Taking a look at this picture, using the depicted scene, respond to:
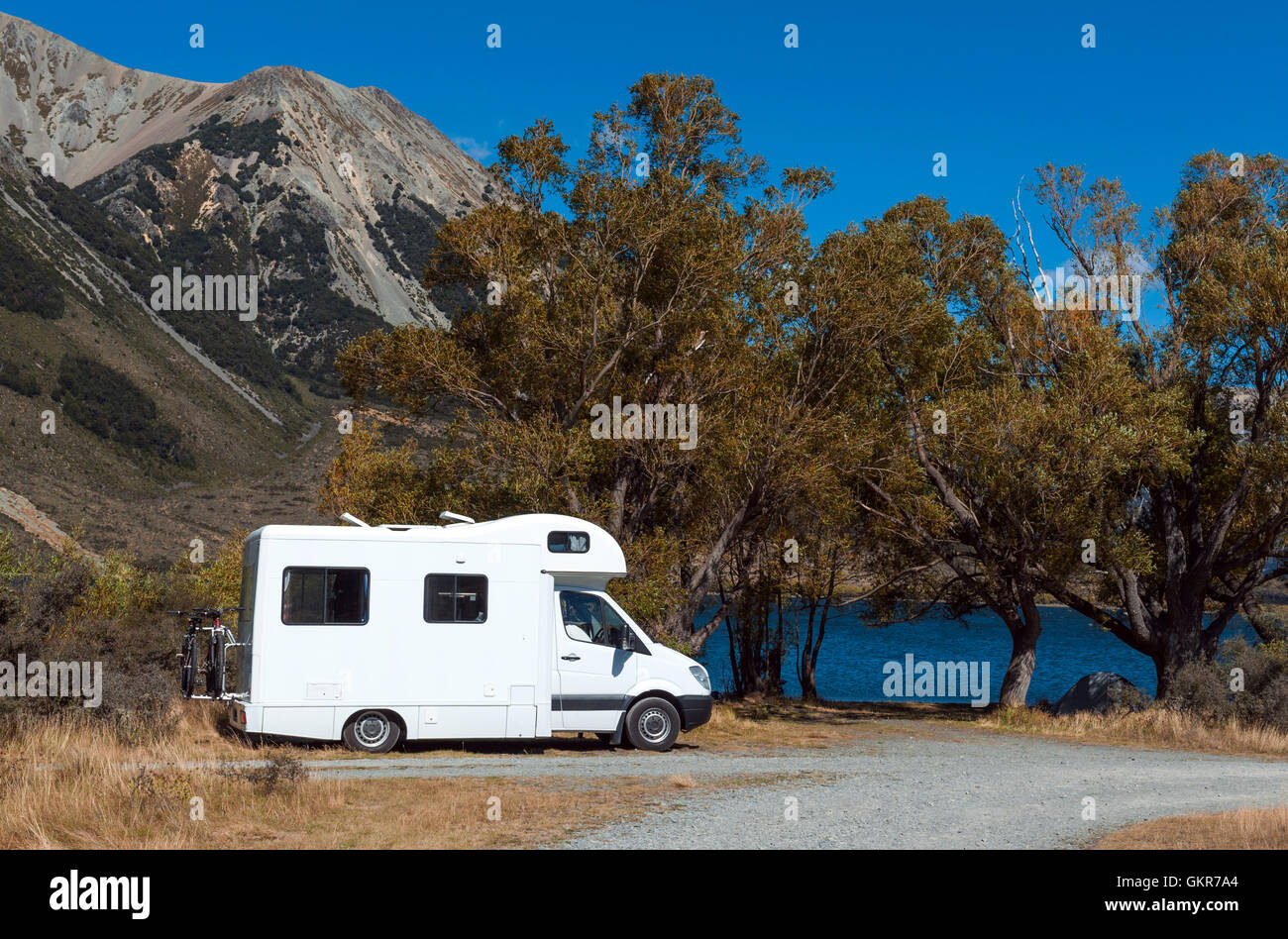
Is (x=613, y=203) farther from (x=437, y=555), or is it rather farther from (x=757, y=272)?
(x=437, y=555)

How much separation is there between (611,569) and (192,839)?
7711 mm

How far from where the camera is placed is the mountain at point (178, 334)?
7150cm

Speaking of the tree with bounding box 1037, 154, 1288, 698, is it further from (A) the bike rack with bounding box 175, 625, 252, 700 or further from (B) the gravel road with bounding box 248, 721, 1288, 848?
(A) the bike rack with bounding box 175, 625, 252, 700

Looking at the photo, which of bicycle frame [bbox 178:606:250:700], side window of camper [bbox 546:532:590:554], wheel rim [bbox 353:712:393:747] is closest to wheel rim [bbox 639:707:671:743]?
side window of camper [bbox 546:532:590:554]

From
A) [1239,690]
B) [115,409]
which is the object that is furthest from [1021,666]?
[115,409]

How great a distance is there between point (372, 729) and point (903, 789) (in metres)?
6.70

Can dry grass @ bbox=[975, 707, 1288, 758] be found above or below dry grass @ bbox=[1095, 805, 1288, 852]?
below

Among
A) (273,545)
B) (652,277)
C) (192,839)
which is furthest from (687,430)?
(192,839)

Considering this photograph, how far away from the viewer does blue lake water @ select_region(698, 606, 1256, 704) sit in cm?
4150

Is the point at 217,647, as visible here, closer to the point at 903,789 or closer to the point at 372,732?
the point at 372,732

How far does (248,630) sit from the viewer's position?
1416cm

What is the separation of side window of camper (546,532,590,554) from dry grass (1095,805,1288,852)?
7700 mm

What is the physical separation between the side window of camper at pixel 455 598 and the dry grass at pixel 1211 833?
811 centimetres
